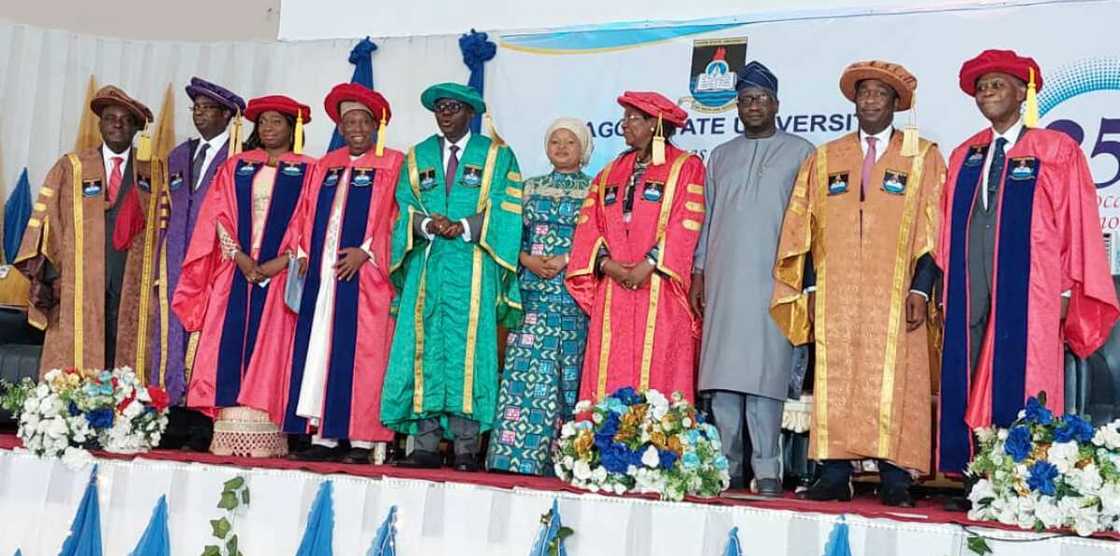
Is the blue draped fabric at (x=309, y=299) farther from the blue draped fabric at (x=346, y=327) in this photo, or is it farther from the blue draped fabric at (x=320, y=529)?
the blue draped fabric at (x=320, y=529)

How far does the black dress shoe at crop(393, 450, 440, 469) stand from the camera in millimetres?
5793

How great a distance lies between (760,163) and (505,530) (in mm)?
1746

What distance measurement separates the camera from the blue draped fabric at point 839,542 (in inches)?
172

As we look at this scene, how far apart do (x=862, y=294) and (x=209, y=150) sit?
3.21 m

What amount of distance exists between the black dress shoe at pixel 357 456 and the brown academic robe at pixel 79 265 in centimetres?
127

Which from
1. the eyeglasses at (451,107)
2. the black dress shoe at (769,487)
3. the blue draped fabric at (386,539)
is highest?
the eyeglasses at (451,107)

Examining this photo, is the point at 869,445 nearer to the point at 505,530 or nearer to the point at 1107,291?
the point at 1107,291

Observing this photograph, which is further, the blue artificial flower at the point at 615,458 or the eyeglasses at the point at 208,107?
the eyeglasses at the point at 208,107

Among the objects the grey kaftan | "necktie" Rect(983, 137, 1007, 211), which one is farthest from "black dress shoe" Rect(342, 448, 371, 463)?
"necktie" Rect(983, 137, 1007, 211)

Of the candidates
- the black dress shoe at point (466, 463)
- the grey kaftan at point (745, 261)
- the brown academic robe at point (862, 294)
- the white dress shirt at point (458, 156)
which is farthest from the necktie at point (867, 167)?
the black dress shoe at point (466, 463)

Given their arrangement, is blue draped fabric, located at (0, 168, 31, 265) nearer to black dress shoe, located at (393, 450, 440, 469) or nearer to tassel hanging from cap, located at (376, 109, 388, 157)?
tassel hanging from cap, located at (376, 109, 388, 157)

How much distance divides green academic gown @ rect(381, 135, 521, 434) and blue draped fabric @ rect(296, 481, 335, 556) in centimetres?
68

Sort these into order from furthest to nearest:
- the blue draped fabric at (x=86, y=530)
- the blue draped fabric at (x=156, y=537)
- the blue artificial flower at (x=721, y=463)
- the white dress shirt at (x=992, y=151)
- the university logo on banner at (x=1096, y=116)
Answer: the university logo on banner at (x=1096, y=116), the blue draped fabric at (x=86, y=530), the blue draped fabric at (x=156, y=537), the white dress shirt at (x=992, y=151), the blue artificial flower at (x=721, y=463)

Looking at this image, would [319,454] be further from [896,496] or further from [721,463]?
[896,496]
